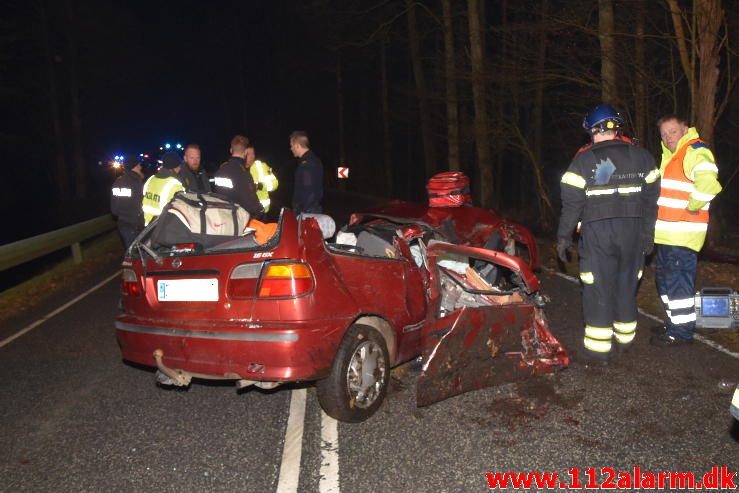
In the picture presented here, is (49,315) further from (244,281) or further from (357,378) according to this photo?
(357,378)

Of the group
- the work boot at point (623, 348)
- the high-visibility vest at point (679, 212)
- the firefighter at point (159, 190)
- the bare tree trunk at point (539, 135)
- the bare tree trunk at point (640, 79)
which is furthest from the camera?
the bare tree trunk at point (539, 135)

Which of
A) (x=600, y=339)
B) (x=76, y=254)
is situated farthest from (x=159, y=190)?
(x=76, y=254)

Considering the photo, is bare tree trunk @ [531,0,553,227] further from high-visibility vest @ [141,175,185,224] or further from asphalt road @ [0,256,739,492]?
asphalt road @ [0,256,739,492]

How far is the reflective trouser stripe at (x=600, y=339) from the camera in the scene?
4.83m

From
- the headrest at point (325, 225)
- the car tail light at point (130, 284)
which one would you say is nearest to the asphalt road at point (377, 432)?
the car tail light at point (130, 284)

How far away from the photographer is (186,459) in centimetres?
353

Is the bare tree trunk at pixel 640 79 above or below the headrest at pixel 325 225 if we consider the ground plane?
above

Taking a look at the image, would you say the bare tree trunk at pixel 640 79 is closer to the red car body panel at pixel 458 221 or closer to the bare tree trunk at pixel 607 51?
the bare tree trunk at pixel 607 51

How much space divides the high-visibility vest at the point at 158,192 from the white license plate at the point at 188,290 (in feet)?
10.5

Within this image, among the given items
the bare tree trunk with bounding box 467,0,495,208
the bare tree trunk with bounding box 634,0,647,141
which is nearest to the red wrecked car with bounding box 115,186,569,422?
the bare tree trunk with bounding box 634,0,647,141

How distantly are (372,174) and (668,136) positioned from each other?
32711 mm

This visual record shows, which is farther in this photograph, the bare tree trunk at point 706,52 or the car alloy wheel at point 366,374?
the bare tree trunk at point 706,52

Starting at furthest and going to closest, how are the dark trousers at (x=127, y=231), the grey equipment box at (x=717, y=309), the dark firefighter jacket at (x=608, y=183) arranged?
the dark trousers at (x=127, y=231) < the grey equipment box at (x=717, y=309) < the dark firefighter jacket at (x=608, y=183)

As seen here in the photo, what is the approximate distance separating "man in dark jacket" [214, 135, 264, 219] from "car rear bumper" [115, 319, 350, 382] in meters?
3.85
